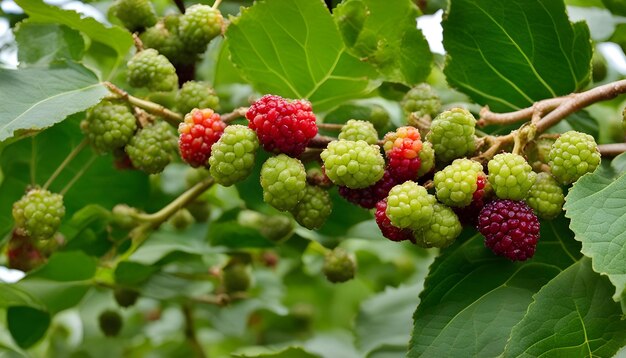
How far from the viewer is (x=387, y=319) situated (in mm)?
2588

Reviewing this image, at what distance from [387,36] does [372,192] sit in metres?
0.42

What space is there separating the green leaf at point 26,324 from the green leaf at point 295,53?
930 millimetres

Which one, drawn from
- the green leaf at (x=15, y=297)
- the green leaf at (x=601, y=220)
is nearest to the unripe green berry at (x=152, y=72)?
the green leaf at (x=15, y=297)

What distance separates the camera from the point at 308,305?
12.2ft

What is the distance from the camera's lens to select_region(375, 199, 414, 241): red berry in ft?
5.08

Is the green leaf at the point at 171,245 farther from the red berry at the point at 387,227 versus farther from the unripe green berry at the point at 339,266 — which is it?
the red berry at the point at 387,227

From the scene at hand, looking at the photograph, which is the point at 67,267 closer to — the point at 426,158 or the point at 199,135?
the point at 199,135

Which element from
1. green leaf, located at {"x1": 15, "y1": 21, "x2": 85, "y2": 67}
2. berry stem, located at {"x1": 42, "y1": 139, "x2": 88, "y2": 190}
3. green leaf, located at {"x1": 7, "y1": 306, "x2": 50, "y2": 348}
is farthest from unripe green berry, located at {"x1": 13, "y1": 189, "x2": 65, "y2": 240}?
green leaf, located at {"x1": 7, "y1": 306, "x2": 50, "y2": 348}

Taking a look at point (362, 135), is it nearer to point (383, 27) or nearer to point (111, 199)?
point (383, 27)

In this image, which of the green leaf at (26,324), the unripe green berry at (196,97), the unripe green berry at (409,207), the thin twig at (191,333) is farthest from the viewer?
the thin twig at (191,333)

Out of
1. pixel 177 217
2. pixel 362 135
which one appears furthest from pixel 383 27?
pixel 177 217

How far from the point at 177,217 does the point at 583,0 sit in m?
1.36

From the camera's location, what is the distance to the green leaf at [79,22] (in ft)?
6.35

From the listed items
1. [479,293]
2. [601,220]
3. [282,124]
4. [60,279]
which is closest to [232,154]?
[282,124]
